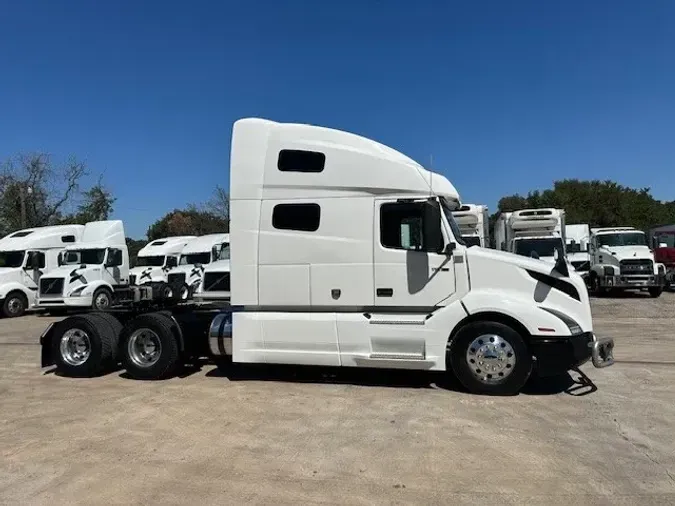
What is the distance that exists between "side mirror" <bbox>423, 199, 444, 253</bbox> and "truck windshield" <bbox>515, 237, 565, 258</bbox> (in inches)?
550

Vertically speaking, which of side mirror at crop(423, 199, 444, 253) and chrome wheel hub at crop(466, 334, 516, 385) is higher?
side mirror at crop(423, 199, 444, 253)

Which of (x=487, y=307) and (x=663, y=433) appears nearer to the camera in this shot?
(x=663, y=433)

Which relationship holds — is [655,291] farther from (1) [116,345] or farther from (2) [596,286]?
(1) [116,345]

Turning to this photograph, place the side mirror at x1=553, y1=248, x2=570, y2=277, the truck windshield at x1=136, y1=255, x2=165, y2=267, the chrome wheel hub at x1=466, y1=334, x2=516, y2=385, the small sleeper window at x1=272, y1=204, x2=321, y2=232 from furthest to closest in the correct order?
the truck windshield at x1=136, y1=255, x2=165, y2=267 < the small sleeper window at x1=272, y1=204, x2=321, y2=232 < the side mirror at x1=553, y1=248, x2=570, y2=277 < the chrome wheel hub at x1=466, y1=334, x2=516, y2=385

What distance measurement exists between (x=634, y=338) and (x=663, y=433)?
6.89 meters

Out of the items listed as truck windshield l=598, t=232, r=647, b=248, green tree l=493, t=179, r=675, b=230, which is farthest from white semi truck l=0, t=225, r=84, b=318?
green tree l=493, t=179, r=675, b=230

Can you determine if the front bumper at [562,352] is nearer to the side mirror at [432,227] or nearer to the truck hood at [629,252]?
the side mirror at [432,227]

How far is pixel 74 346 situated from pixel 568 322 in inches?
283

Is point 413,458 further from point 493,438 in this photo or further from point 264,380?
point 264,380

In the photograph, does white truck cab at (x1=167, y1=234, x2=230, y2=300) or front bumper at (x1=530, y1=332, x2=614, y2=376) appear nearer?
front bumper at (x1=530, y1=332, x2=614, y2=376)

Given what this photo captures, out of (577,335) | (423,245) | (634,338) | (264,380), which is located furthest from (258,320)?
(634,338)

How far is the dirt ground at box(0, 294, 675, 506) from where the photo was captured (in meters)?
4.42

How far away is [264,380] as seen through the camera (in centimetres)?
824

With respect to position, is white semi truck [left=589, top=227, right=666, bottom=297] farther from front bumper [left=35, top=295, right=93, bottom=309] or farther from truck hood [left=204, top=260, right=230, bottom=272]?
front bumper [left=35, top=295, right=93, bottom=309]
